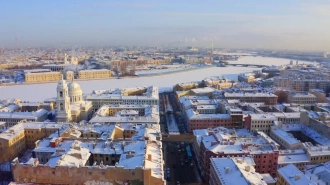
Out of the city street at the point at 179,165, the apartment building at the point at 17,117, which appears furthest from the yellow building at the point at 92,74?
the city street at the point at 179,165

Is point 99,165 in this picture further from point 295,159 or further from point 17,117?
point 17,117

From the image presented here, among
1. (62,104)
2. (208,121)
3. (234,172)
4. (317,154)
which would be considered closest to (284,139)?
(317,154)

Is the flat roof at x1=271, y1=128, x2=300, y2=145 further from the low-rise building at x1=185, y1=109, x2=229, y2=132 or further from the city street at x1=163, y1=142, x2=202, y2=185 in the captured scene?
the city street at x1=163, y1=142, x2=202, y2=185

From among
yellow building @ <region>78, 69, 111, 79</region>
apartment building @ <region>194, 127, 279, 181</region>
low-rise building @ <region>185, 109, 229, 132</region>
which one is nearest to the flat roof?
apartment building @ <region>194, 127, 279, 181</region>

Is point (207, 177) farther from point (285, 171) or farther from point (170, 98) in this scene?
point (170, 98)

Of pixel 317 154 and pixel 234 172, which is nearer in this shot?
pixel 234 172

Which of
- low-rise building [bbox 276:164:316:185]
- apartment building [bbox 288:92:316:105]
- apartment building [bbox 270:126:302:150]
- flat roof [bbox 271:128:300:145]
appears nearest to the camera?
low-rise building [bbox 276:164:316:185]

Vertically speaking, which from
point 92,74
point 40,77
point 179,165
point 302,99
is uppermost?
point 302,99
